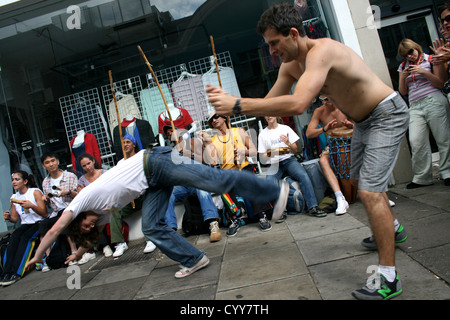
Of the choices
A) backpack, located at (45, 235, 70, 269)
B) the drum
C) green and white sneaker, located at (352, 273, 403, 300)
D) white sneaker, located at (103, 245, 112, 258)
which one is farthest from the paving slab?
backpack, located at (45, 235, 70, 269)

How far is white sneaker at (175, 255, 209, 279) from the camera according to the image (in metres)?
3.27

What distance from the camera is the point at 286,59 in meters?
2.47

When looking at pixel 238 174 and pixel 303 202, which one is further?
pixel 303 202

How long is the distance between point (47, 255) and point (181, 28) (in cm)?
456

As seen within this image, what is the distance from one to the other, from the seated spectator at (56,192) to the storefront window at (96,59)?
1.05 meters

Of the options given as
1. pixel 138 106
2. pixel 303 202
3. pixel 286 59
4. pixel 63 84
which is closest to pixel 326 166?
pixel 303 202

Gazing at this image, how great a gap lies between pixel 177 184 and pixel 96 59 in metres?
4.62

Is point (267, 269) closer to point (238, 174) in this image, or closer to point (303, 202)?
point (238, 174)

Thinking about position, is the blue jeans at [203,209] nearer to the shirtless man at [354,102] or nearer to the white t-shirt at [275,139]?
the white t-shirt at [275,139]

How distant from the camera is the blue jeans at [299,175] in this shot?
479 cm

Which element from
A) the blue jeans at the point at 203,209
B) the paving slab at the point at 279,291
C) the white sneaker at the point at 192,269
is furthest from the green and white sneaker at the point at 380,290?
the blue jeans at the point at 203,209

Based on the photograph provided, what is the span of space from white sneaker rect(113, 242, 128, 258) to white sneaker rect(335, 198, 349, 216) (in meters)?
3.10

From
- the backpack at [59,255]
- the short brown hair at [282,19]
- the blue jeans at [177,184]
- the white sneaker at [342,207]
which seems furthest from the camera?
the backpack at [59,255]
